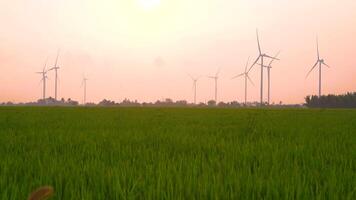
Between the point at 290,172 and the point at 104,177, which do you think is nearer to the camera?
the point at 104,177

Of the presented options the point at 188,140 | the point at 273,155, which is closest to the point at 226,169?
the point at 273,155

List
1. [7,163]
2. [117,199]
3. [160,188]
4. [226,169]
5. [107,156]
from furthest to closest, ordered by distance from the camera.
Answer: [107,156] < [7,163] < [226,169] < [160,188] < [117,199]

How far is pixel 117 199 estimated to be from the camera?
2713 millimetres

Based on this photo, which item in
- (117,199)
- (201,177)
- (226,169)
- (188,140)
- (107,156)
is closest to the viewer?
(117,199)

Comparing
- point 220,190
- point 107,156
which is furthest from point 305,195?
point 107,156

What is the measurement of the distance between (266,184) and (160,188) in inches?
36.3

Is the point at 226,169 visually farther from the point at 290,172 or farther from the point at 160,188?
the point at 160,188

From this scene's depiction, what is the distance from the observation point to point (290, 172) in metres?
3.95

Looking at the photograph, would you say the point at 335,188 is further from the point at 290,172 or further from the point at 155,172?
the point at 155,172

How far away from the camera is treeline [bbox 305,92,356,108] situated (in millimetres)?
102250

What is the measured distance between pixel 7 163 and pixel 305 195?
10.6 ft

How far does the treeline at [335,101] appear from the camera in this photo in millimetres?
102250

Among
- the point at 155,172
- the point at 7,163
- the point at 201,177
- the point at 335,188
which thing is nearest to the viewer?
the point at 335,188

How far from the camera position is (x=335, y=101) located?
104m
